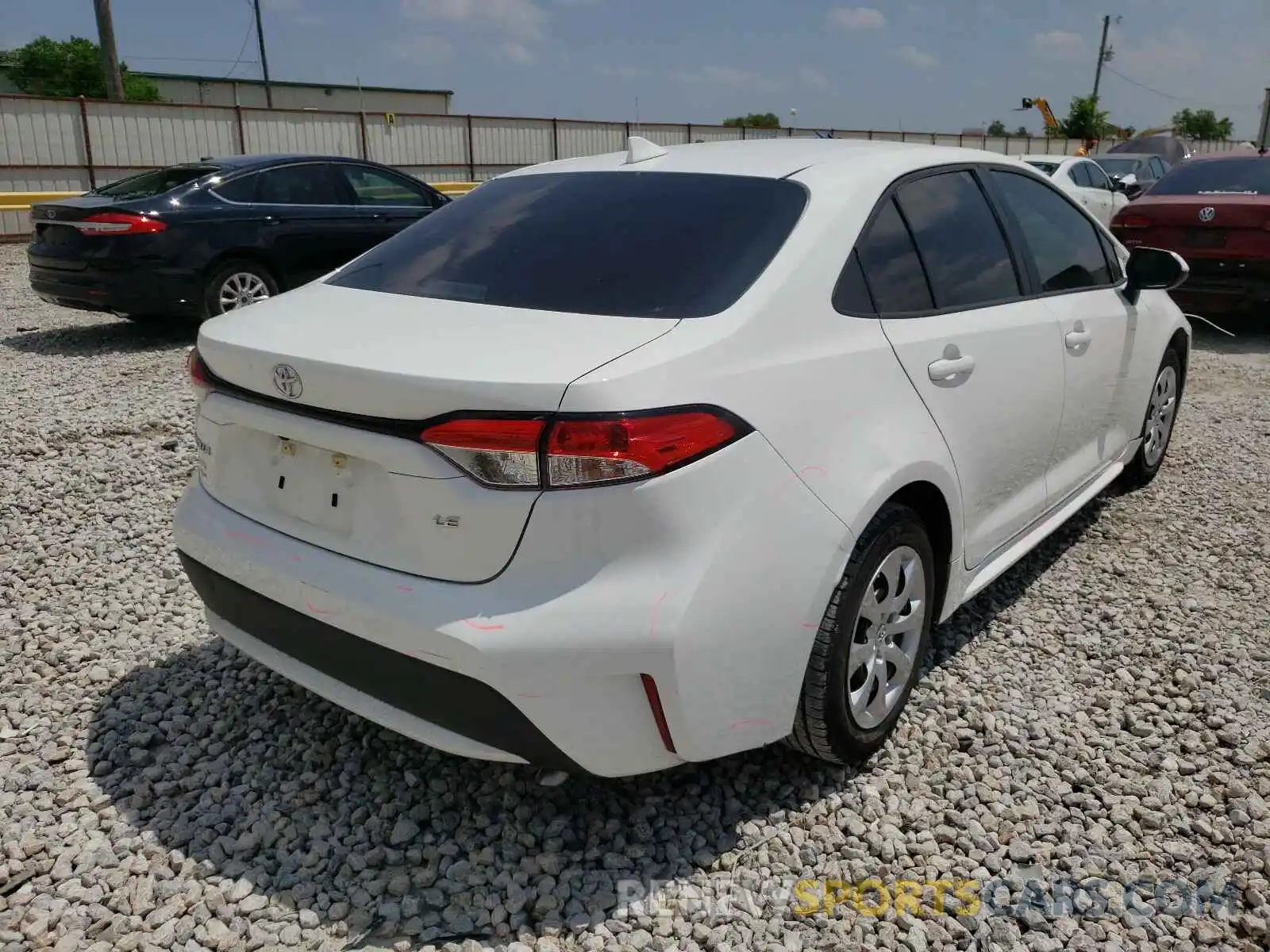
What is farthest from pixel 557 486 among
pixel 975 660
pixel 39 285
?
pixel 39 285

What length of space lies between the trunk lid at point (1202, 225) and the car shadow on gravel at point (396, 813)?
682 cm

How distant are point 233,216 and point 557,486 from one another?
7053 mm

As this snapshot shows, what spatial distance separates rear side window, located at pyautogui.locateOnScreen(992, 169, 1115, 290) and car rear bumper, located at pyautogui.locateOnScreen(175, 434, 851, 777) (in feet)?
5.99

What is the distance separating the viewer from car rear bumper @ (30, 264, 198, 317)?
25.0 feet

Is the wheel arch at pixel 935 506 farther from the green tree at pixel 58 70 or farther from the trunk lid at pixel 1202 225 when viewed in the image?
the green tree at pixel 58 70

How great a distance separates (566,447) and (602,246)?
87cm

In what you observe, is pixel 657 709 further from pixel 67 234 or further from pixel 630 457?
pixel 67 234

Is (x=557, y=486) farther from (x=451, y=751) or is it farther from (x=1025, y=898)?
(x=1025, y=898)

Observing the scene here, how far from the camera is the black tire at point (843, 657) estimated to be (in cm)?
242

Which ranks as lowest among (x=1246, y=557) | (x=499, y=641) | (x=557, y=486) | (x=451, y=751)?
(x=1246, y=557)

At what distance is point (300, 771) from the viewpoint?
2.80 metres

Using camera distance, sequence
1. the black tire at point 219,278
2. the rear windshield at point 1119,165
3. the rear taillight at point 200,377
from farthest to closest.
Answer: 1. the rear windshield at point 1119,165
2. the black tire at point 219,278
3. the rear taillight at point 200,377

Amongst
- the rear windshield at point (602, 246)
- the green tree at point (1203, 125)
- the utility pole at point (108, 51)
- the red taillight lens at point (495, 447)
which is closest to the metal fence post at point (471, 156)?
the utility pole at point (108, 51)

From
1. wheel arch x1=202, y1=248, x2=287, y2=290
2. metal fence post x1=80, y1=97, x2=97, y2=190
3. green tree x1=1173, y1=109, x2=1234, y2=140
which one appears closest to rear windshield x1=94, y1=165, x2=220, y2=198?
wheel arch x1=202, y1=248, x2=287, y2=290
